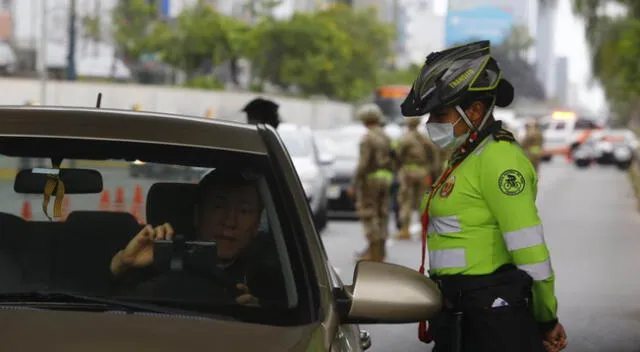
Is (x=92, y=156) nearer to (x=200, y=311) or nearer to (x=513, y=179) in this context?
(x=200, y=311)

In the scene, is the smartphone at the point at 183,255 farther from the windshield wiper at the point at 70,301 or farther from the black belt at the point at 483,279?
the black belt at the point at 483,279

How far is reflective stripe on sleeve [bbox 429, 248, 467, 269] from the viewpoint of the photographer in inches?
221

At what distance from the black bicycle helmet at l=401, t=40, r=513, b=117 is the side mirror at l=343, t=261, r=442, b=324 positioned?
3.77 ft

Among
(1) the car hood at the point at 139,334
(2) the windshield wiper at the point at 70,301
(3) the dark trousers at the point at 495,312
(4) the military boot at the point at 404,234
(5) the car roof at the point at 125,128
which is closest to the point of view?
(1) the car hood at the point at 139,334

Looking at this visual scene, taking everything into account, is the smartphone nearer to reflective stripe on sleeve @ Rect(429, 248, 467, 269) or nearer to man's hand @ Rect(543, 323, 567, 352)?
reflective stripe on sleeve @ Rect(429, 248, 467, 269)

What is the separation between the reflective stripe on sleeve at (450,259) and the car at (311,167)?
18340 mm

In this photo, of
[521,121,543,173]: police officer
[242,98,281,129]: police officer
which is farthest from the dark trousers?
[521,121,543,173]: police officer

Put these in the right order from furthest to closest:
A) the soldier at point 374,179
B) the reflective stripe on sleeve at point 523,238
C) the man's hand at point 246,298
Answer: the soldier at point 374,179 < the reflective stripe on sleeve at point 523,238 < the man's hand at point 246,298

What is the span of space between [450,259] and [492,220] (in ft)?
0.62

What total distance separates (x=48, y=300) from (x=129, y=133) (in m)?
0.70

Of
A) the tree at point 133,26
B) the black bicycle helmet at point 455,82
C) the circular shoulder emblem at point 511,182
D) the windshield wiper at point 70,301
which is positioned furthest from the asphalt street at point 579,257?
the tree at point 133,26

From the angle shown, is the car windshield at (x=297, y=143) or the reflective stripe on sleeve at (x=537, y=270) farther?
the car windshield at (x=297, y=143)

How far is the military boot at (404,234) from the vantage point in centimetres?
2386

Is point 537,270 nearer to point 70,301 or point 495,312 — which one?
point 495,312
